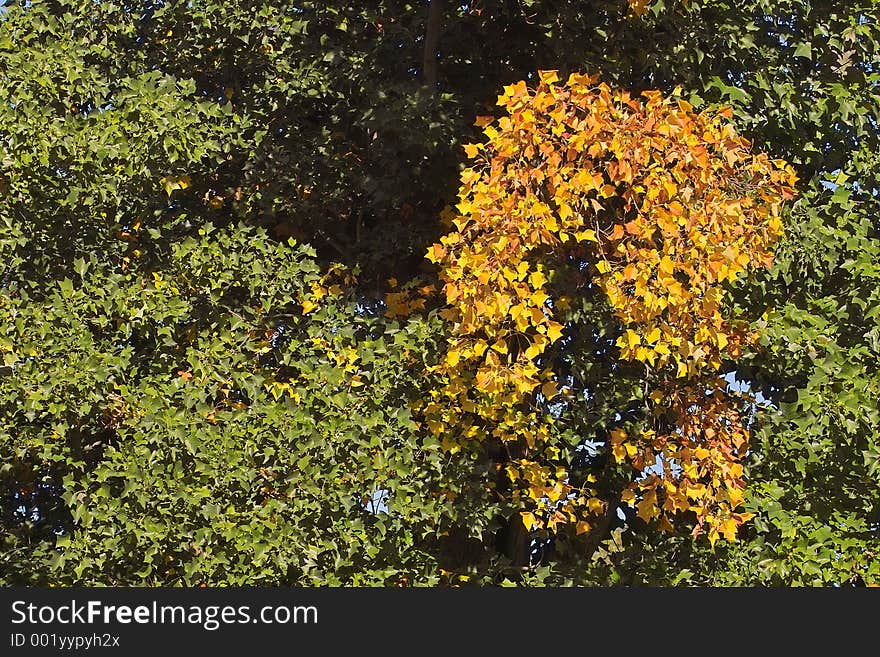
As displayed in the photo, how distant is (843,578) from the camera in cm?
794

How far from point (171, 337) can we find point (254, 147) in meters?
1.51

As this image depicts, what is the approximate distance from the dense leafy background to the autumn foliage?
12.6 inches

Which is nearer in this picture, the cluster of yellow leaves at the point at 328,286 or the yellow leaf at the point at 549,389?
the yellow leaf at the point at 549,389

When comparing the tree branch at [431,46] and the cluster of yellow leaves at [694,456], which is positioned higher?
the tree branch at [431,46]

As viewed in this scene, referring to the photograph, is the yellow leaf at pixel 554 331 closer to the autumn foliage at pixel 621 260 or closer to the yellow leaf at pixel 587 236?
the autumn foliage at pixel 621 260

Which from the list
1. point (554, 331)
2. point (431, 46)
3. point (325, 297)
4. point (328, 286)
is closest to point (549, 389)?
point (554, 331)

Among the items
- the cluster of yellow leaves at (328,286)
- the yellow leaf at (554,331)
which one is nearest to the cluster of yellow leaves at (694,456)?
the yellow leaf at (554,331)

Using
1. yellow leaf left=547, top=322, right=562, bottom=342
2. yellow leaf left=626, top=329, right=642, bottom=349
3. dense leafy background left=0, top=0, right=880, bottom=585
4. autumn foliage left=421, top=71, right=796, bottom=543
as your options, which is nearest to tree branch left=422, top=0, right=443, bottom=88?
dense leafy background left=0, top=0, right=880, bottom=585

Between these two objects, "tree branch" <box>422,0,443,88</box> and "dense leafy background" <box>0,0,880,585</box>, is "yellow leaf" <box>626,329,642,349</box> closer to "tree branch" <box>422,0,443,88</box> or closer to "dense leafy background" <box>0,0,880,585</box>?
"dense leafy background" <box>0,0,880,585</box>

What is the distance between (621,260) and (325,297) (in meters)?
2.42

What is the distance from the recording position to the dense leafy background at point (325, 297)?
7863 millimetres

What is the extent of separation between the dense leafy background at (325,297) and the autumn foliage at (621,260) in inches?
12.6

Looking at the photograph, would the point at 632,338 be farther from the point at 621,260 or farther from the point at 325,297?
the point at 325,297

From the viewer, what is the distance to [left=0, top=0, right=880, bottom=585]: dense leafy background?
7863 millimetres
